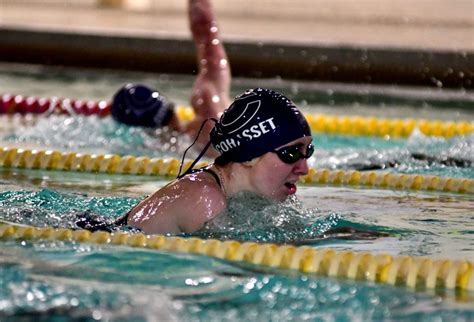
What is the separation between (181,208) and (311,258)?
19.8 inches

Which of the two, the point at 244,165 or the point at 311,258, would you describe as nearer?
the point at 311,258

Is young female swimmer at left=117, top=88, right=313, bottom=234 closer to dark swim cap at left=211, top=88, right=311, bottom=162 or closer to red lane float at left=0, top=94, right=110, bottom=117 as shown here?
dark swim cap at left=211, top=88, right=311, bottom=162

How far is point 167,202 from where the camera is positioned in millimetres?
3680

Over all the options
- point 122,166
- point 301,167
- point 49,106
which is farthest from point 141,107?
point 301,167

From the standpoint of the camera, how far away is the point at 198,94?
6.17 metres

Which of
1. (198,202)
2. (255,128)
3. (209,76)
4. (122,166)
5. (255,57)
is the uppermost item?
(255,128)

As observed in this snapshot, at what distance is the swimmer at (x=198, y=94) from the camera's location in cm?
596

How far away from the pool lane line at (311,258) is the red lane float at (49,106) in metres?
3.80

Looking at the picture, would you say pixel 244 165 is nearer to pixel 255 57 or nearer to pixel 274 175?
pixel 274 175

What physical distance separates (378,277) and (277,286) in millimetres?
357

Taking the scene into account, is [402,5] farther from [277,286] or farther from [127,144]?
[277,286]

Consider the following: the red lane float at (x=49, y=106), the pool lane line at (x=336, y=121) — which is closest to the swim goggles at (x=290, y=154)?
the pool lane line at (x=336, y=121)

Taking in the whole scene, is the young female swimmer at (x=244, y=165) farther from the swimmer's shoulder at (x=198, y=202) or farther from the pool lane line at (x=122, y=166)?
the pool lane line at (x=122, y=166)

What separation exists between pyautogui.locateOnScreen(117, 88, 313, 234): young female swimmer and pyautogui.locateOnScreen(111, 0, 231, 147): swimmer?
6.89ft
